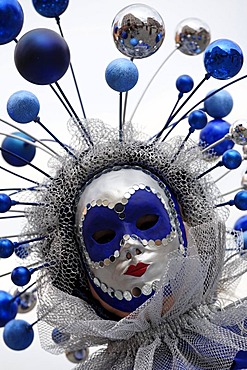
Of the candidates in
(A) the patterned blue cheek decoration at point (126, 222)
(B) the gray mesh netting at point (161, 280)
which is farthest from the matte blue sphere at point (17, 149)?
(A) the patterned blue cheek decoration at point (126, 222)

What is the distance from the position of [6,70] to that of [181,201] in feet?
1.75

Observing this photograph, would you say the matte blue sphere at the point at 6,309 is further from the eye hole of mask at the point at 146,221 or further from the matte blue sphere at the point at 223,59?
the matte blue sphere at the point at 223,59

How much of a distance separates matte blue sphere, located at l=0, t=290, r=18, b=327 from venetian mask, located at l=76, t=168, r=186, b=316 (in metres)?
0.14

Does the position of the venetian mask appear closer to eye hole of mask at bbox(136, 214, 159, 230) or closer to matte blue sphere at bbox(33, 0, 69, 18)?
eye hole of mask at bbox(136, 214, 159, 230)

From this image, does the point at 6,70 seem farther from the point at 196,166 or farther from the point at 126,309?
the point at 126,309

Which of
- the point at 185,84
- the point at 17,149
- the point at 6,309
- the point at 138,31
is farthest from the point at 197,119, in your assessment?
the point at 6,309

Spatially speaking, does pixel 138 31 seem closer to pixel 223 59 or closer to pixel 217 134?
pixel 223 59

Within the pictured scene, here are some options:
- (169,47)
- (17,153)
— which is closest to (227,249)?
(17,153)

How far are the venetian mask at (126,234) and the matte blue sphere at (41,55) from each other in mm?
207

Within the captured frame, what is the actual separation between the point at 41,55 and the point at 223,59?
0.27 metres

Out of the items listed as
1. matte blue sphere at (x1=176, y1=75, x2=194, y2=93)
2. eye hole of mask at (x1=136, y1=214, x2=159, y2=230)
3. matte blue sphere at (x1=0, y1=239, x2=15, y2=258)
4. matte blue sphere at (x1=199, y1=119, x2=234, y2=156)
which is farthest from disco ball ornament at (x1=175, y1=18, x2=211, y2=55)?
matte blue sphere at (x1=0, y1=239, x2=15, y2=258)

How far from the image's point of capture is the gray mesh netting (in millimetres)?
1073

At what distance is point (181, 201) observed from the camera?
1233mm

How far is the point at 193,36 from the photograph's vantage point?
48.1 inches
